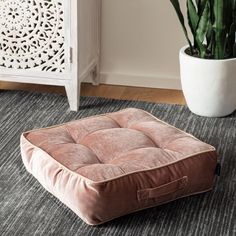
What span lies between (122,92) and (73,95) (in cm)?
38

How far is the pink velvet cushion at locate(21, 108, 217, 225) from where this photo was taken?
5.94 feet

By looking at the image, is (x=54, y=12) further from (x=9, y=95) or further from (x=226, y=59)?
(x=226, y=59)

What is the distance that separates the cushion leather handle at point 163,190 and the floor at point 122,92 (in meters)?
1.07

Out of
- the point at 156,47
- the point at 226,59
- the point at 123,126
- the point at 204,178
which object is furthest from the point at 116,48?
the point at 204,178

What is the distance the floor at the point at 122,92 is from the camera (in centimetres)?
302

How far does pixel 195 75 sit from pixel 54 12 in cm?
72

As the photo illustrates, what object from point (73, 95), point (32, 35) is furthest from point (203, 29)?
point (32, 35)

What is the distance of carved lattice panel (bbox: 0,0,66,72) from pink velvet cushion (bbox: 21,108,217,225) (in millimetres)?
716

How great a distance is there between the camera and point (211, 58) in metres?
2.68

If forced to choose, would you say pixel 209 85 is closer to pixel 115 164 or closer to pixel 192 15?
pixel 192 15

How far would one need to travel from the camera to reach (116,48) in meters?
3.16

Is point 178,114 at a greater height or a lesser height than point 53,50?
lesser

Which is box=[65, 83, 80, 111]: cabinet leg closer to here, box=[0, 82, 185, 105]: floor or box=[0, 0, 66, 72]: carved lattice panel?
box=[0, 0, 66, 72]: carved lattice panel

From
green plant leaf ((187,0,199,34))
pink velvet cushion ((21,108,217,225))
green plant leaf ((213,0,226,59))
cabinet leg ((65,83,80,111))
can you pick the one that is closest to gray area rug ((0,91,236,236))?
pink velvet cushion ((21,108,217,225))
